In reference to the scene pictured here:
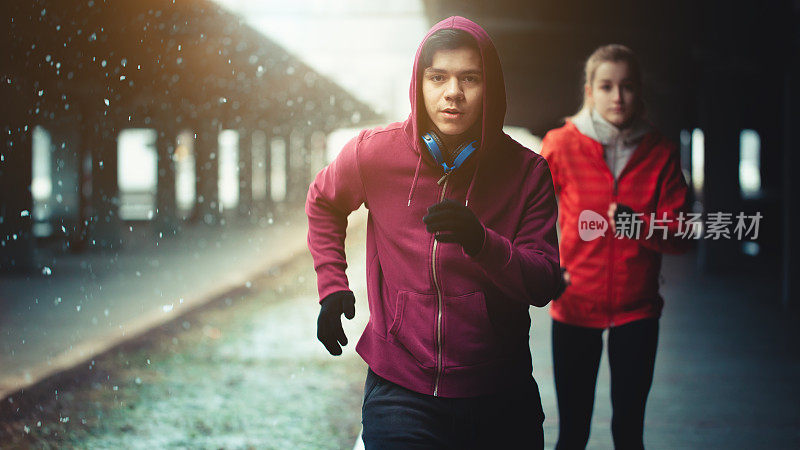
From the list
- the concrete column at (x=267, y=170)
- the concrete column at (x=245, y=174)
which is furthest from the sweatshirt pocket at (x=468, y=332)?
the concrete column at (x=267, y=170)

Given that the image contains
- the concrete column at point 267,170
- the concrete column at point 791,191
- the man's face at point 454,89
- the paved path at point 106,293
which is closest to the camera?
the man's face at point 454,89

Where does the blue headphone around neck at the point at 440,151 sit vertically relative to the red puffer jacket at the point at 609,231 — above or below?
above

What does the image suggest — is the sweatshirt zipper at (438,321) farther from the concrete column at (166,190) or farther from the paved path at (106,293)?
the concrete column at (166,190)

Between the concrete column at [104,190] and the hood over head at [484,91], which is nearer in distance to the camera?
the hood over head at [484,91]

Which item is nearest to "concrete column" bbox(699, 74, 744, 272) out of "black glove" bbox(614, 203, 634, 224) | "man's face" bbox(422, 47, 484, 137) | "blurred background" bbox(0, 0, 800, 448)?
"blurred background" bbox(0, 0, 800, 448)

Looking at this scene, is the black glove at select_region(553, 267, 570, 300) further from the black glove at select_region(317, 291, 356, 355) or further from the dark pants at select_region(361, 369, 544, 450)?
the black glove at select_region(317, 291, 356, 355)

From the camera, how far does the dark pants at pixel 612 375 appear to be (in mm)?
2631

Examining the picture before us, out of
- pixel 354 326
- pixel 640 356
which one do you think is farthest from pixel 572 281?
pixel 354 326

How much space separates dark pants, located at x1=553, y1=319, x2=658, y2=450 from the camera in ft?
8.63

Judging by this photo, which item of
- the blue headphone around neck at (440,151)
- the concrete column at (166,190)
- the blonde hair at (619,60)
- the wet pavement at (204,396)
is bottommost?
the wet pavement at (204,396)

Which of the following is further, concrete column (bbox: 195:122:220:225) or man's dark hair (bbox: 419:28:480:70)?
concrete column (bbox: 195:122:220:225)

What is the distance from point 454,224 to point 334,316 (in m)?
0.45

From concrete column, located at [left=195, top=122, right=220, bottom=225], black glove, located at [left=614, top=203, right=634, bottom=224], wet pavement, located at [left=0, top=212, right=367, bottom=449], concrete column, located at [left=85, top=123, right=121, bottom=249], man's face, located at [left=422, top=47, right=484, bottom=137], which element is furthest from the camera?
concrete column, located at [left=195, top=122, right=220, bottom=225]

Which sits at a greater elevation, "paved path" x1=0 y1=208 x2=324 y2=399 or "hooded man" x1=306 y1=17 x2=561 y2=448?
"hooded man" x1=306 y1=17 x2=561 y2=448
